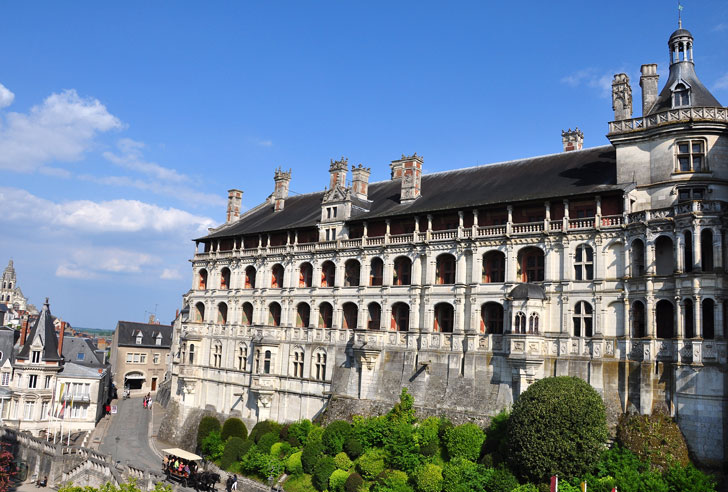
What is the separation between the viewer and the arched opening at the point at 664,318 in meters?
35.3

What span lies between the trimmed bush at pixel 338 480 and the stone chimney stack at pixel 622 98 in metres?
28.9

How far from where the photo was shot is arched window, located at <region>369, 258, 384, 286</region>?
4994 cm

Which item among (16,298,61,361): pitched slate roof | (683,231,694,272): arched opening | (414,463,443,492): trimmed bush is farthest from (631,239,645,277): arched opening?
(16,298,61,361): pitched slate roof

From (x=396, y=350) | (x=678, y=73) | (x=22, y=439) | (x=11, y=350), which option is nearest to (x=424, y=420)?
(x=396, y=350)

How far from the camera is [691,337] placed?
33.4 m

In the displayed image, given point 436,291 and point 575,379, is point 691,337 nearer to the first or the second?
point 575,379

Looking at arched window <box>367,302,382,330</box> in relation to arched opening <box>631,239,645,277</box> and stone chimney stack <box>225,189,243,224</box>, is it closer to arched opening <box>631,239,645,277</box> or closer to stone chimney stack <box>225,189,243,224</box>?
arched opening <box>631,239,645,277</box>

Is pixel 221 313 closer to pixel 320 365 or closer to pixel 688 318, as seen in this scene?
pixel 320 365

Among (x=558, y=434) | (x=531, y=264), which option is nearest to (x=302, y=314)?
(x=531, y=264)

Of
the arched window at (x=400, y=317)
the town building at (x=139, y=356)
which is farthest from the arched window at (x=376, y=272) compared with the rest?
the town building at (x=139, y=356)

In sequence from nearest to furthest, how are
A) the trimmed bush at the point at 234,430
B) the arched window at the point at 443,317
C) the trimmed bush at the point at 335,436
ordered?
the trimmed bush at the point at 335,436
the arched window at the point at 443,317
the trimmed bush at the point at 234,430

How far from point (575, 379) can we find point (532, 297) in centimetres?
639

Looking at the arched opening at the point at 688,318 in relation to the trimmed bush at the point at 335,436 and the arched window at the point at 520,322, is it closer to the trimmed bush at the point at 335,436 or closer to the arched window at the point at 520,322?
the arched window at the point at 520,322

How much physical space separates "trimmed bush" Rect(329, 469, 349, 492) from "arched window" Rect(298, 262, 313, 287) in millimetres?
19502
